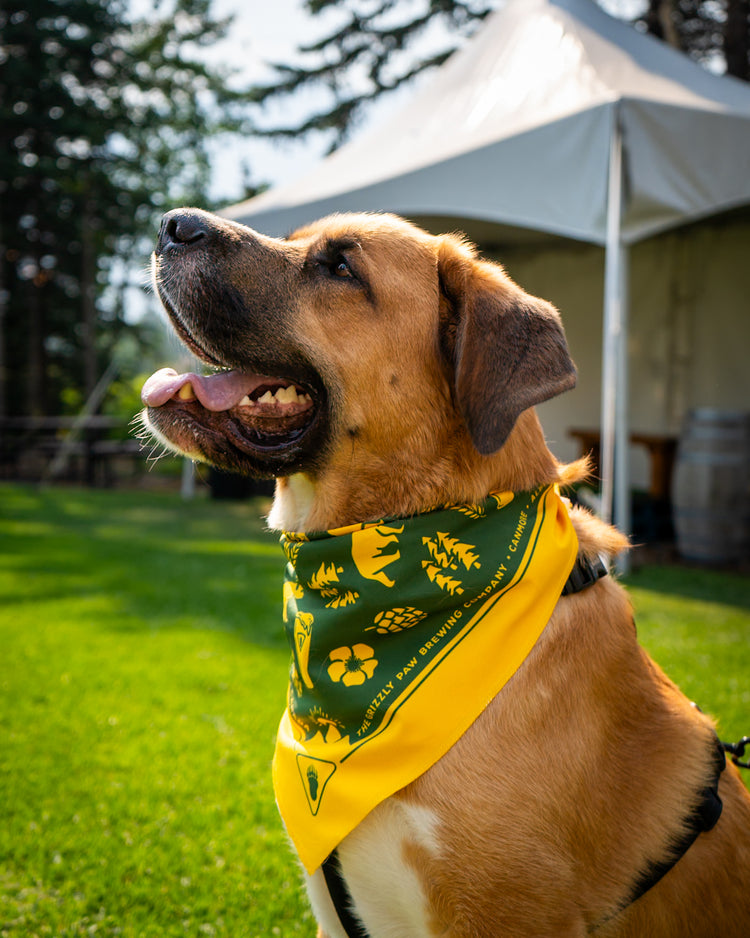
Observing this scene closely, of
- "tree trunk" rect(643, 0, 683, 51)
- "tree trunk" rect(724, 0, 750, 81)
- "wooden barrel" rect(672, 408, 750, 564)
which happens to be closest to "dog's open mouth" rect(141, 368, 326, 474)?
"wooden barrel" rect(672, 408, 750, 564)

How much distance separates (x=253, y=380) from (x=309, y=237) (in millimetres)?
496

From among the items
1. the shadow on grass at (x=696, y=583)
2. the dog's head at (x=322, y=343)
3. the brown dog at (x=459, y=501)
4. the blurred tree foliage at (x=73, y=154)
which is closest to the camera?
the brown dog at (x=459, y=501)

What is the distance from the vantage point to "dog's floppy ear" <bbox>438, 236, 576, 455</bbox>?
5.65 feet

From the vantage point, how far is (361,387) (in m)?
1.98

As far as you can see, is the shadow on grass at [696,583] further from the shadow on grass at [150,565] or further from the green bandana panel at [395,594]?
the green bandana panel at [395,594]

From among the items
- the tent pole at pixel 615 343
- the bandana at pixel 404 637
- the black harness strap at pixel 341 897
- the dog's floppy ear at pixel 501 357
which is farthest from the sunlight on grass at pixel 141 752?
the tent pole at pixel 615 343

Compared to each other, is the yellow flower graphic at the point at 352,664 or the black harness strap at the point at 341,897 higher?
the yellow flower graphic at the point at 352,664

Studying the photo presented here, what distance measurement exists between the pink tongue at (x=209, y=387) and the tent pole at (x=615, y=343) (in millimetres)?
3881

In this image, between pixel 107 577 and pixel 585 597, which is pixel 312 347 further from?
pixel 107 577

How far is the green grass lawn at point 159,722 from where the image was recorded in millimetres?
2463

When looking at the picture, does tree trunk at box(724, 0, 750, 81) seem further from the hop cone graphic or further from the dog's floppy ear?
the hop cone graphic

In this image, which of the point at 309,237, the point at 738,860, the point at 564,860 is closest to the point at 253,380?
the point at 309,237

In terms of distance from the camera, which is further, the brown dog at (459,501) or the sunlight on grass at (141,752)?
the sunlight on grass at (141,752)

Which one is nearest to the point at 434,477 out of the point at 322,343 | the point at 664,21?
the point at 322,343
